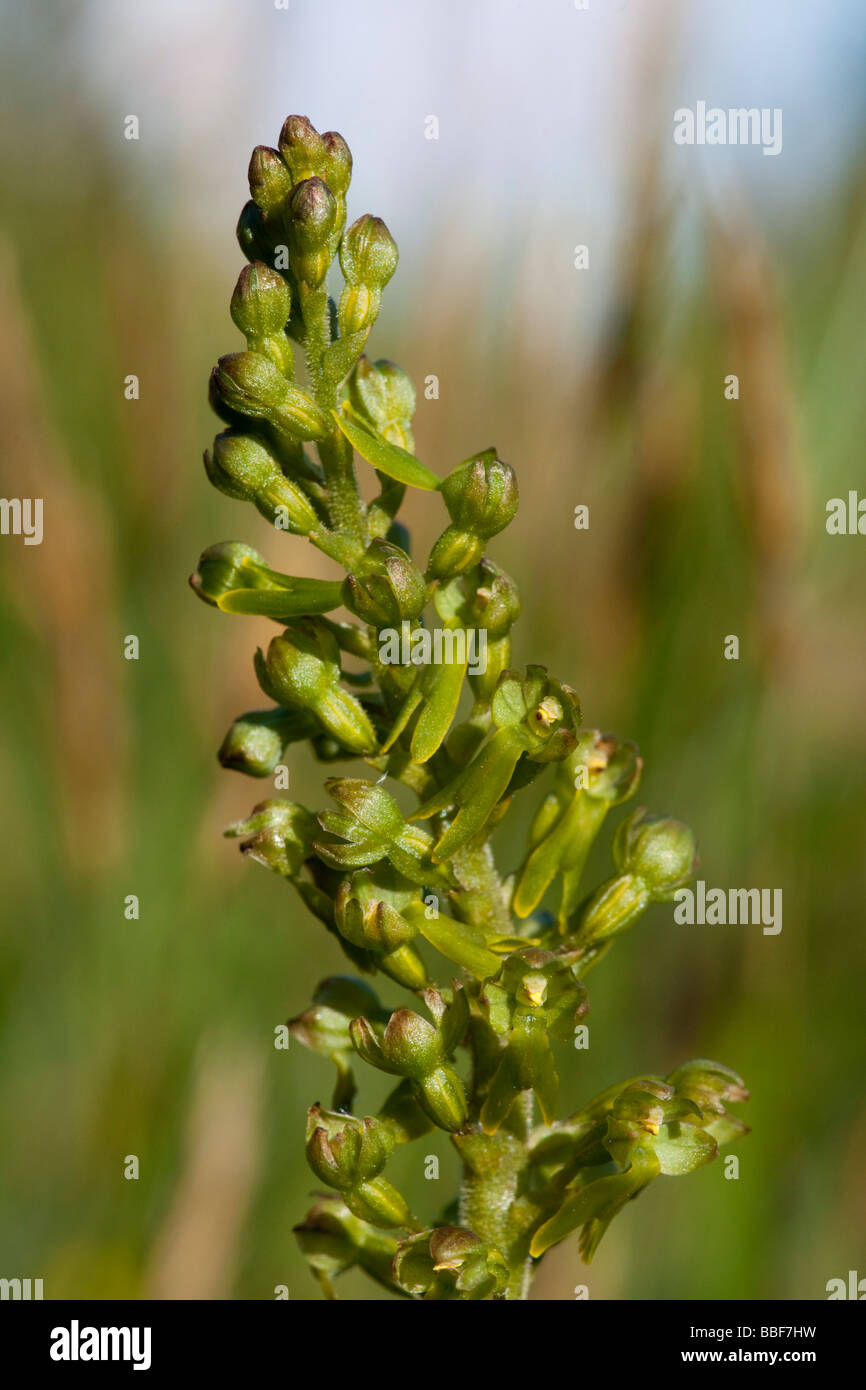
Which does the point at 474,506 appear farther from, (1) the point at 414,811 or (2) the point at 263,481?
(1) the point at 414,811

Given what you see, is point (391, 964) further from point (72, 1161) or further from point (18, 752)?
point (18, 752)

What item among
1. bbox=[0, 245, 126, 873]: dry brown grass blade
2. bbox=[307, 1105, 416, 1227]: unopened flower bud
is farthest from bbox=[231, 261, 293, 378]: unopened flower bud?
bbox=[0, 245, 126, 873]: dry brown grass blade

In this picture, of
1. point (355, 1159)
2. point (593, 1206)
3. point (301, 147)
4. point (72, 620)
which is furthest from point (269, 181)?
point (72, 620)

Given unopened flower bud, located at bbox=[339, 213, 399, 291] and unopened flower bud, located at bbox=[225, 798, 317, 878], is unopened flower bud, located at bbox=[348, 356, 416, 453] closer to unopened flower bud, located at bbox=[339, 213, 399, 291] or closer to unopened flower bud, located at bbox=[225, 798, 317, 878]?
unopened flower bud, located at bbox=[339, 213, 399, 291]

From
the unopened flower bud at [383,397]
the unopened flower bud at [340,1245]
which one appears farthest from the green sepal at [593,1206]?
the unopened flower bud at [383,397]

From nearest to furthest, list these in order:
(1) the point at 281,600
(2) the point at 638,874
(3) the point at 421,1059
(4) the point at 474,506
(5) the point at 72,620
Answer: (3) the point at 421,1059, (4) the point at 474,506, (1) the point at 281,600, (2) the point at 638,874, (5) the point at 72,620

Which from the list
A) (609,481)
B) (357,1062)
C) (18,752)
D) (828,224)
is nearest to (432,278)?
(609,481)
